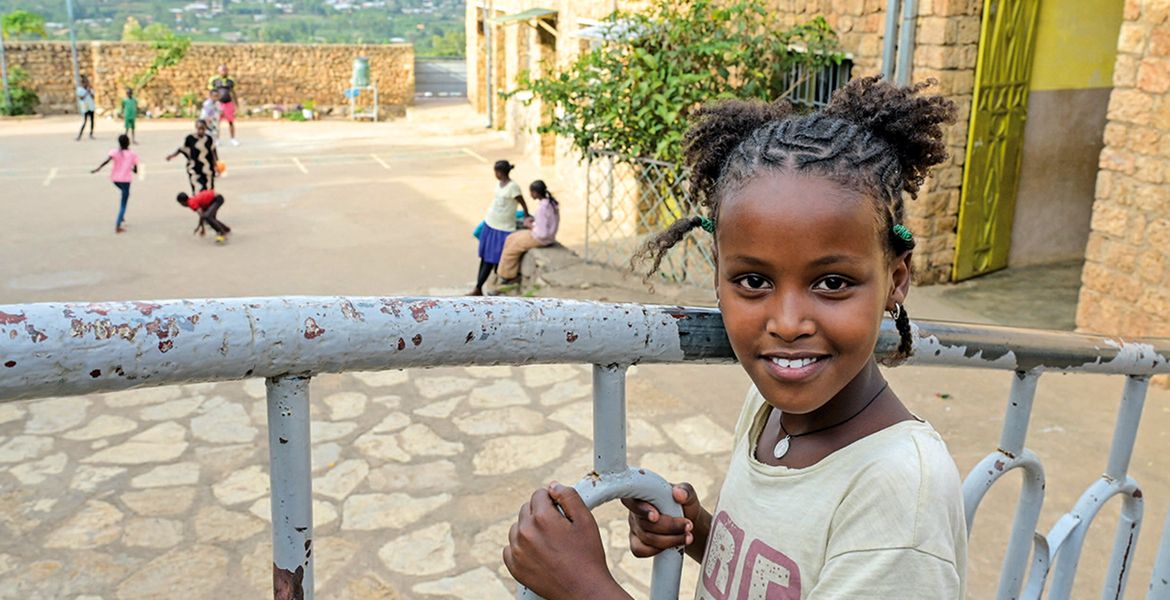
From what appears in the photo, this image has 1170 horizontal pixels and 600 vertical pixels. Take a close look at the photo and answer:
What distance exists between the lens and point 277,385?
753 millimetres

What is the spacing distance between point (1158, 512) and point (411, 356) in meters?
4.12

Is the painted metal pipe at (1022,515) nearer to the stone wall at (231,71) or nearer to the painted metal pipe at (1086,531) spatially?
the painted metal pipe at (1086,531)

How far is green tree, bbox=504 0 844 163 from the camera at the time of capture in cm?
735

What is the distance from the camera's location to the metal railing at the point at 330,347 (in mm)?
641

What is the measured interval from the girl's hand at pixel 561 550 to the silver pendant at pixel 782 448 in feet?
0.96

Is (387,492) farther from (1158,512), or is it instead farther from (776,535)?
(776,535)

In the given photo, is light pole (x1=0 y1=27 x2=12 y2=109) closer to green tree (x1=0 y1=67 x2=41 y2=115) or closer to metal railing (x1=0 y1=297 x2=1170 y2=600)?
green tree (x1=0 y1=67 x2=41 y2=115)

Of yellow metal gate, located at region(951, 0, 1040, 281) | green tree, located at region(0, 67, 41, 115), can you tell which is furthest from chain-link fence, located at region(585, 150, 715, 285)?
green tree, located at region(0, 67, 41, 115)

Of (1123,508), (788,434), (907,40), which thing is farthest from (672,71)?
(788,434)

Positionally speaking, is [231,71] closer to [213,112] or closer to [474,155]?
[213,112]

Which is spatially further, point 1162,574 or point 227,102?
point 227,102

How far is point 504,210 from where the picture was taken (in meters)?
8.27

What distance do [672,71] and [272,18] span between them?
174 feet

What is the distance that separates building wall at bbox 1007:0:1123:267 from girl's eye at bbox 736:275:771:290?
287 inches
